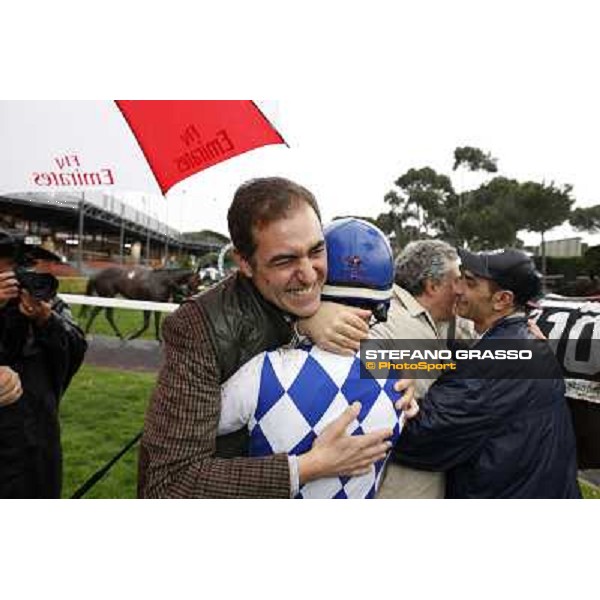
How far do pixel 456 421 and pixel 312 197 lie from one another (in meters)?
0.45

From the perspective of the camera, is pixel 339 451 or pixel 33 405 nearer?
pixel 339 451

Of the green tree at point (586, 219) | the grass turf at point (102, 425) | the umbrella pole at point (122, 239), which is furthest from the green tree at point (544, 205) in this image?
the grass turf at point (102, 425)

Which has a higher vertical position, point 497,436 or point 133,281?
point 133,281

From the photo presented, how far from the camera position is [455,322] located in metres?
1.05

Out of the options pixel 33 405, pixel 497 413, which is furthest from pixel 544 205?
pixel 33 405

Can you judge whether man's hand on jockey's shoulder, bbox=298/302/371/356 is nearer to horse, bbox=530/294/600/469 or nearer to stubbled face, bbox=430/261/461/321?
stubbled face, bbox=430/261/461/321

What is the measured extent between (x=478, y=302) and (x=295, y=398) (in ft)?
1.41

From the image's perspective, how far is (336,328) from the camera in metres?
0.78

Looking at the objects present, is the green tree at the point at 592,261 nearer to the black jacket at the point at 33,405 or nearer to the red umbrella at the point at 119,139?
the red umbrella at the point at 119,139

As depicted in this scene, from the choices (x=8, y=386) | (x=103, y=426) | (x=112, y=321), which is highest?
(x=8, y=386)

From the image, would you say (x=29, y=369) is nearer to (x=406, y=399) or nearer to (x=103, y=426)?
(x=406, y=399)

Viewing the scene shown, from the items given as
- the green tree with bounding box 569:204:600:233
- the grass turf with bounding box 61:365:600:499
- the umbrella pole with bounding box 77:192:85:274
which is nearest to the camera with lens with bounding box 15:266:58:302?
the umbrella pole with bounding box 77:192:85:274

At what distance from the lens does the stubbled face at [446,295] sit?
3.43 ft

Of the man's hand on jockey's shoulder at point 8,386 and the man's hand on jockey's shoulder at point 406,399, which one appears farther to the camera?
the man's hand on jockey's shoulder at point 8,386
